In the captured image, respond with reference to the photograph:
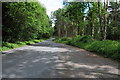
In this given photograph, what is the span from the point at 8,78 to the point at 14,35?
16.1 metres

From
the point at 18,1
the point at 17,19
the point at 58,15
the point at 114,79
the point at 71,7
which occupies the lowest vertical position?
the point at 114,79

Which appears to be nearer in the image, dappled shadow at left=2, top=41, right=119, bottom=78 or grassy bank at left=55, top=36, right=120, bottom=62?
dappled shadow at left=2, top=41, right=119, bottom=78

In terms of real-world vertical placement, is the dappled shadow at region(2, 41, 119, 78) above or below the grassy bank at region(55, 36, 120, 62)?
below

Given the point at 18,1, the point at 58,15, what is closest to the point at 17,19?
the point at 18,1

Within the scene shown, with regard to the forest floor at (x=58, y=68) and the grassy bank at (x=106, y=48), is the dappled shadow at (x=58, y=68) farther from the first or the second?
the grassy bank at (x=106, y=48)

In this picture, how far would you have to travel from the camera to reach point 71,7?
77.3 feet

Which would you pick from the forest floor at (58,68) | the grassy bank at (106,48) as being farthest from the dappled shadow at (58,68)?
the grassy bank at (106,48)

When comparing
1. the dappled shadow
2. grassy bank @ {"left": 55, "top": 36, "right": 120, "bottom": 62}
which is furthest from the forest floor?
grassy bank @ {"left": 55, "top": 36, "right": 120, "bottom": 62}

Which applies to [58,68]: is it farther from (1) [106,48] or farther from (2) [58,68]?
(1) [106,48]

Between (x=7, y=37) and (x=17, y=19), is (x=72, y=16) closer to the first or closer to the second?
(x=17, y=19)

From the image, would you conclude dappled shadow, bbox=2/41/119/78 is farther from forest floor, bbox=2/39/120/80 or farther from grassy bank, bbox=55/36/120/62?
grassy bank, bbox=55/36/120/62

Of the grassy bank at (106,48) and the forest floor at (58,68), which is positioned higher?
the grassy bank at (106,48)

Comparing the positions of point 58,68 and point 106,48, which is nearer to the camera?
point 58,68

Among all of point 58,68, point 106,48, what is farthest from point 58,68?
point 106,48
